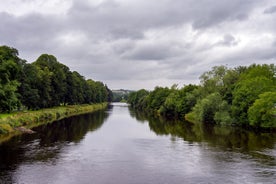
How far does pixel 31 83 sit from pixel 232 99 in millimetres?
47332

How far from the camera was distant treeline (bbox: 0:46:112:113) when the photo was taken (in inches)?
1939

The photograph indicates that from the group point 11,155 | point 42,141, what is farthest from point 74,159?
point 42,141

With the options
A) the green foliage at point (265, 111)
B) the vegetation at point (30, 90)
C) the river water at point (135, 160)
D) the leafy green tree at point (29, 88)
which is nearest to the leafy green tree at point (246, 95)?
the green foliage at point (265, 111)

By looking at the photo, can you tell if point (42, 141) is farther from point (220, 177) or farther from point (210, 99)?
point (210, 99)

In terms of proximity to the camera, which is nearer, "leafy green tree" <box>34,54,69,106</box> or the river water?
the river water

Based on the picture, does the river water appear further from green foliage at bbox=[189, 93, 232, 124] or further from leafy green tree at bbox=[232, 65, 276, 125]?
green foliage at bbox=[189, 93, 232, 124]

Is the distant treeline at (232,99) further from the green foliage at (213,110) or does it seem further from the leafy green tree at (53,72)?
the leafy green tree at (53,72)

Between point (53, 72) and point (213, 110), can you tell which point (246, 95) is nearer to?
point (213, 110)

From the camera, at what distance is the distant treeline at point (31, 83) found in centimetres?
4925

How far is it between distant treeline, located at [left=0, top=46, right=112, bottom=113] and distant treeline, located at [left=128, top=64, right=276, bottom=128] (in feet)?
114

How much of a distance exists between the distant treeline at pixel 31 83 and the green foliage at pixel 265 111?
40.0m

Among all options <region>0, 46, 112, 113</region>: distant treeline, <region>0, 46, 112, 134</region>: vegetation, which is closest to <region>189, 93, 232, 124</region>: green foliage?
<region>0, 46, 112, 134</region>: vegetation

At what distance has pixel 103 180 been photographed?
78.7 feet

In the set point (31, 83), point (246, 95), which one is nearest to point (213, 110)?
point (246, 95)
